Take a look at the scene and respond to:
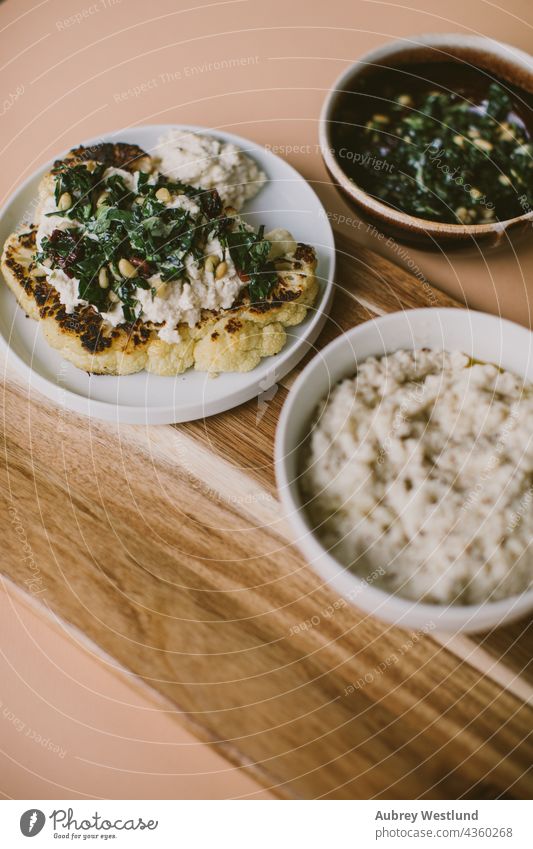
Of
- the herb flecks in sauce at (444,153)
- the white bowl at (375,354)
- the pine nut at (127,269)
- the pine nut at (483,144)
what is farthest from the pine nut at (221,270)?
the pine nut at (483,144)

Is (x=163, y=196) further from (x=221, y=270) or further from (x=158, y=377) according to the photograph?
(x=158, y=377)

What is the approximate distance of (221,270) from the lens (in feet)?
5.46

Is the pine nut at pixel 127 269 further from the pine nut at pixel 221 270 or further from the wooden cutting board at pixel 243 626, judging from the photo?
the wooden cutting board at pixel 243 626

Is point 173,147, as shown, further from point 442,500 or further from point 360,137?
point 442,500

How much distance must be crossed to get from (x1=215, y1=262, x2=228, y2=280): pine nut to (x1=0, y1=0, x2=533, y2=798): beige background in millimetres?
594

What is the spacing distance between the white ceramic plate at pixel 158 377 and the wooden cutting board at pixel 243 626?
10 centimetres

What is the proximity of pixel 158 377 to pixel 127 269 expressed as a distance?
0.29 m

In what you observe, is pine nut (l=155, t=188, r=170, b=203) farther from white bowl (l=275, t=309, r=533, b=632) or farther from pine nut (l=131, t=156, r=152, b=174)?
white bowl (l=275, t=309, r=533, b=632)

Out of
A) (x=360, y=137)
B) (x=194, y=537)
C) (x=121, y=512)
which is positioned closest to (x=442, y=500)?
(x=194, y=537)

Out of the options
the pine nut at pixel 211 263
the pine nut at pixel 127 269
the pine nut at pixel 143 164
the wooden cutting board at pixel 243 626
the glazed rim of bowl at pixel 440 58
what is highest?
the glazed rim of bowl at pixel 440 58

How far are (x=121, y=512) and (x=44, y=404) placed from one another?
397 millimetres

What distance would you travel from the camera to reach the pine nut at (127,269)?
5.44 feet

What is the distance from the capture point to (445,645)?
1516 mm

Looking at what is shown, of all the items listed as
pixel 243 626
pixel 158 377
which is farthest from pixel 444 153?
pixel 243 626
